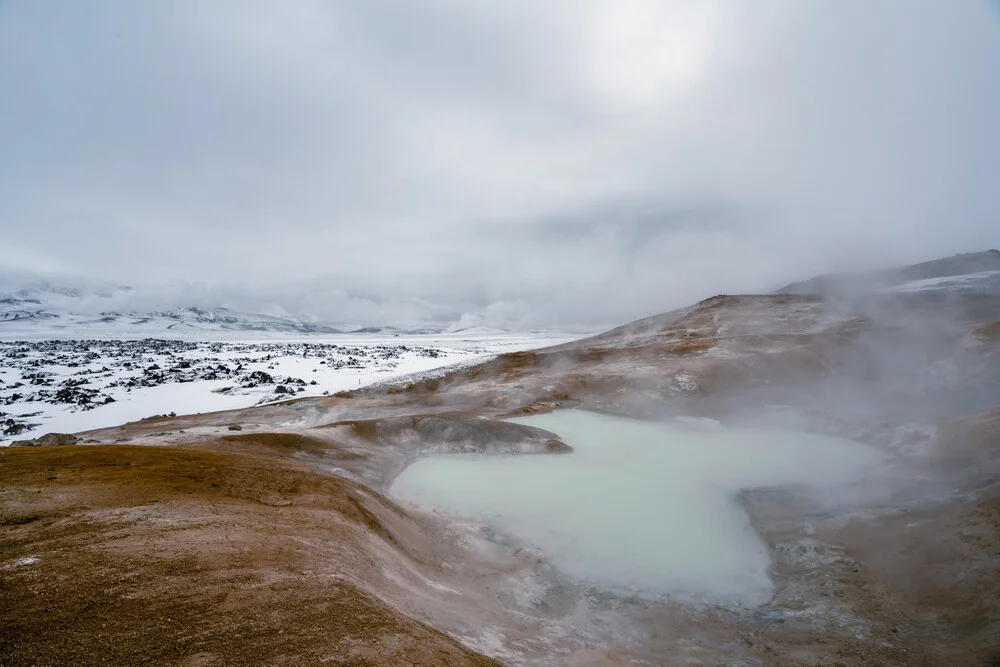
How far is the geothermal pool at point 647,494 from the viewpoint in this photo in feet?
33.0

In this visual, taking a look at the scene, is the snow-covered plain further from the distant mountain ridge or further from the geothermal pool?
the distant mountain ridge

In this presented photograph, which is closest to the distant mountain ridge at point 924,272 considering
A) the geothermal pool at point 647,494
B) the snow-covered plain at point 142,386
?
the geothermal pool at point 647,494

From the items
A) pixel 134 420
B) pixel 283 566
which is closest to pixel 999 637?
pixel 283 566

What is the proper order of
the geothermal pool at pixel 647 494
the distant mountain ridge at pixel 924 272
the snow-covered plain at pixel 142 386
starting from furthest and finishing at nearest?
the distant mountain ridge at pixel 924 272 < the snow-covered plain at pixel 142 386 < the geothermal pool at pixel 647 494

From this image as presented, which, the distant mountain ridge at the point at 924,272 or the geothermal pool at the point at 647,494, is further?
the distant mountain ridge at the point at 924,272

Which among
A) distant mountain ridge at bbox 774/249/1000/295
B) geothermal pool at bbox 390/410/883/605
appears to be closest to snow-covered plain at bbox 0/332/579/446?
geothermal pool at bbox 390/410/883/605

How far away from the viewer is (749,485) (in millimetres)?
14781

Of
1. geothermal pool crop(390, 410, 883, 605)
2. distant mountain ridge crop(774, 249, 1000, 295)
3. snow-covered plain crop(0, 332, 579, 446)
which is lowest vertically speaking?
geothermal pool crop(390, 410, 883, 605)

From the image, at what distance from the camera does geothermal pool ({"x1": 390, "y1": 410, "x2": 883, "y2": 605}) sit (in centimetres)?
1007

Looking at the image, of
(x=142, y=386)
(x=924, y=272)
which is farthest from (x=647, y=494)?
(x=924, y=272)

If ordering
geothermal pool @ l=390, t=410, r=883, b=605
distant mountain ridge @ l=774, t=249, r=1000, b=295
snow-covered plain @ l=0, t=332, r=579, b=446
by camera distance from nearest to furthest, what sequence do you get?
1. geothermal pool @ l=390, t=410, r=883, b=605
2. snow-covered plain @ l=0, t=332, r=579, b=446
3. distant mountain ridge @ l=774, t=249, r=1000, b=295

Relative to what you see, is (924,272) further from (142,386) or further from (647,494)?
(142,386)

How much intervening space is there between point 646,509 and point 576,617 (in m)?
5.73

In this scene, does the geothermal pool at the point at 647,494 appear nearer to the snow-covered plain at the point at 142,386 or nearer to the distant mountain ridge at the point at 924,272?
the snow-covered plain at the point at 142,386
